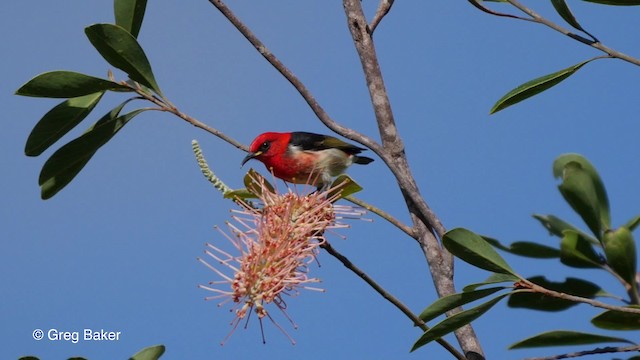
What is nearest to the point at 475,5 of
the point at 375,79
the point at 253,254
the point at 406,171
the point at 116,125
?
the point at 375,79

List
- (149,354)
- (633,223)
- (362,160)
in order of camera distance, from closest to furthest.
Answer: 1. (149,354)
2. (633,223)
3. (362,160)

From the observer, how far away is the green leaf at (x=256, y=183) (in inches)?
101

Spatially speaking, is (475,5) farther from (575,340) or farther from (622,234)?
(575,340)

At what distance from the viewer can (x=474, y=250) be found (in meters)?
1.95

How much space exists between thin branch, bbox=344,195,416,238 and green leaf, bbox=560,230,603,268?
425 mm

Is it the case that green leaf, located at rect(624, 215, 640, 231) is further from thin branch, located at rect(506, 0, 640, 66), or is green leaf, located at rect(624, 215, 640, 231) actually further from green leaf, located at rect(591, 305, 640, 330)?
thin branch, located at rect(506, 0, 640, 66)

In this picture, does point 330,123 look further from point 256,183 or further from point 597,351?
point 597,351

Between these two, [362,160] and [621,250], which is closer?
[621,250]

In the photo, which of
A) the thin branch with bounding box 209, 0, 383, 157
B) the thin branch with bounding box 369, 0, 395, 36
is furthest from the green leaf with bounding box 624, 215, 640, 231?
the thin branch with bounding box 369, 0, 395, 36

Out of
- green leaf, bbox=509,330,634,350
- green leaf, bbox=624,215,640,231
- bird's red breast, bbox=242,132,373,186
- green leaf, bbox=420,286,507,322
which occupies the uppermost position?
Result: bird's red breast, bbox=242,132,373,186

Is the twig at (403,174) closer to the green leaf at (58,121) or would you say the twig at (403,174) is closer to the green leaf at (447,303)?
the green leaf at (447,303)

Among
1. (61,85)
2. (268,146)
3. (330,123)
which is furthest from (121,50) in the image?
(268,146)

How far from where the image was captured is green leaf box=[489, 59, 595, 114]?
226cm

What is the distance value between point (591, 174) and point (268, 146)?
2.57m
